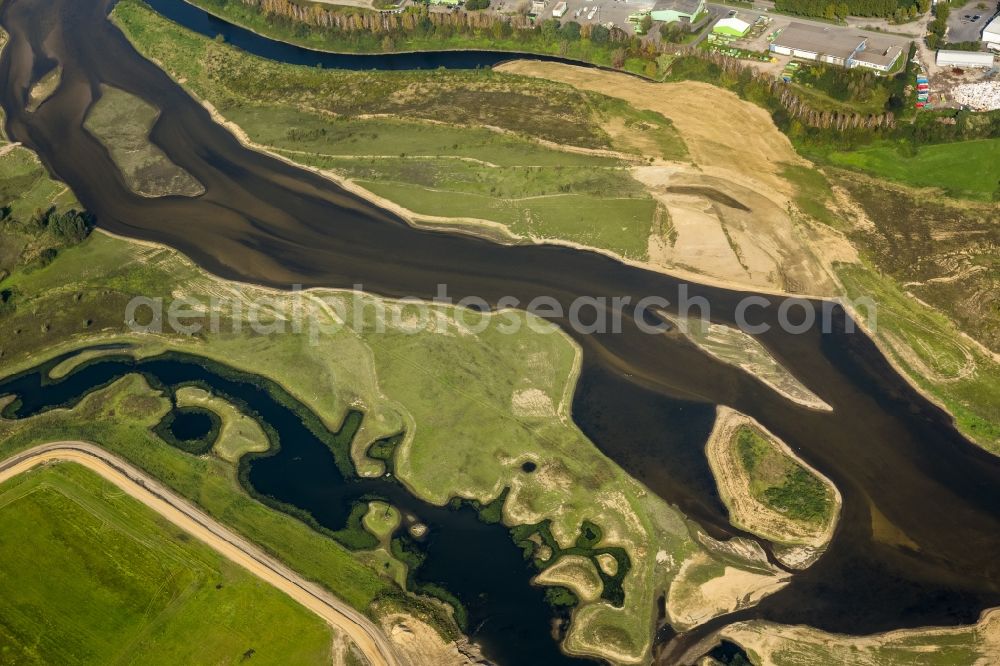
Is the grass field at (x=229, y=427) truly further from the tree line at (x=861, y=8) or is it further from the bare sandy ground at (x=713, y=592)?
the tree line at (x=861, y=8)

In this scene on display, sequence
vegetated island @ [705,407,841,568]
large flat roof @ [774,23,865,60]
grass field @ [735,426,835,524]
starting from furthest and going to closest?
large flat roof @ [774,23,865,60] < grass field @ [735,426,835,524] < vegetated island @ [705,407,841,568]

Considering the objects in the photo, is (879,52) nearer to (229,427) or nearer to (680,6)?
(680,6)

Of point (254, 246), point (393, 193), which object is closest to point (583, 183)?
point (393, 193)

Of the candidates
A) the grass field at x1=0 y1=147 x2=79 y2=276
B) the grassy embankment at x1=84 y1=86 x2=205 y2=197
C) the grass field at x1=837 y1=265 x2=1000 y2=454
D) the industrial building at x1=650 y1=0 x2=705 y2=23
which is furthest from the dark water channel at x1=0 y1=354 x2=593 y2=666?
the industrial building at x1=650 y1=0 x2=705 y2=23

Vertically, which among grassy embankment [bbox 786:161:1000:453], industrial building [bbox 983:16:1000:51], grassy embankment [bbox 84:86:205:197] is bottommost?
grassy embankment [bbox 84:86:205:197]

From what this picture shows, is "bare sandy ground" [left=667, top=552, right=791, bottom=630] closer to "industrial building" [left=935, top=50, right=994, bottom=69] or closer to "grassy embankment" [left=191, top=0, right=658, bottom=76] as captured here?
"grassy embankment" [left=191, top=0, right=658, bottom=76]

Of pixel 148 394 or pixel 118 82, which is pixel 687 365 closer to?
pixel 148 394

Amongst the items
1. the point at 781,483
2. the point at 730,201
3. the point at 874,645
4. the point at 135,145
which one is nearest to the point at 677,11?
the point at 730,201
